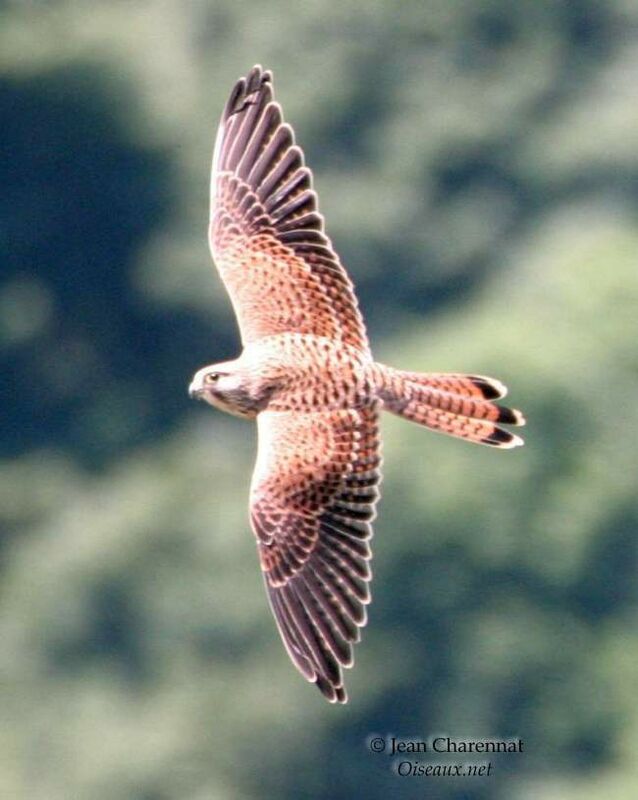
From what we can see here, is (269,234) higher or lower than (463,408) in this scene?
higher

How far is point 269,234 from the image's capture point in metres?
7.53

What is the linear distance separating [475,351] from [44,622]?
4869mm

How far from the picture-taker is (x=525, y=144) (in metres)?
26.9

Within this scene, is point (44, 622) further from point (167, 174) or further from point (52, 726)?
point (167, 174)

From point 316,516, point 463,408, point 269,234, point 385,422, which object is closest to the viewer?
point 316,516

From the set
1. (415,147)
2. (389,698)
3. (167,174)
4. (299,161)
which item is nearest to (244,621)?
(389,698)

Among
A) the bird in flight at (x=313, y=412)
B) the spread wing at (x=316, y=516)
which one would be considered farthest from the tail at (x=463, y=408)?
the spread wing at (x=316, y=516)

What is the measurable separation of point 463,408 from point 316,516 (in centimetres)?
68

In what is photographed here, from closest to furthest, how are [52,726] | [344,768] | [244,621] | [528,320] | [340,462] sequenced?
[340,462] → [344,768] → [52,726] → [244,621] → [528,320]

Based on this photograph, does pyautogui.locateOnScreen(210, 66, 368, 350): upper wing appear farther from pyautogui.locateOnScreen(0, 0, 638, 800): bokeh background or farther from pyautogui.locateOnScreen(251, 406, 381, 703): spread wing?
pyautogui.locateOnScreen(0, 0, 638, 800): bokeh background

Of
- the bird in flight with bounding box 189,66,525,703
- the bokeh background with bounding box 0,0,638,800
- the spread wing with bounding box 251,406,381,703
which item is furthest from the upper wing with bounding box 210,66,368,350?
the bokeh background with bounding box 0,0,638,800

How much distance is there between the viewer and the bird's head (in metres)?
6.98

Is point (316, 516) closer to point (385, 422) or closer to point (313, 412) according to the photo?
point (313, 412)

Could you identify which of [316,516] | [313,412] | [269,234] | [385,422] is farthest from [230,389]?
[385,422]
